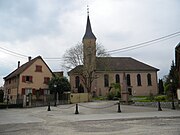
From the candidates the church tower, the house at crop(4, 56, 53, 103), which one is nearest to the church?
the church tower

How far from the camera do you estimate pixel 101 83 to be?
63.9 metres

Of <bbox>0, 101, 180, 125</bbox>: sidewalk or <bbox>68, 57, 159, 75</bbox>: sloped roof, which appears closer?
<bbox>0, 101, 180, 125</bbox>: sidewalk

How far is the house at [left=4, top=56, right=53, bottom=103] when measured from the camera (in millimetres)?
45000

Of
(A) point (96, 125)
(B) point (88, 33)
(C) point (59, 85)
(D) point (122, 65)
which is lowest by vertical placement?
(A) point (96, 125)

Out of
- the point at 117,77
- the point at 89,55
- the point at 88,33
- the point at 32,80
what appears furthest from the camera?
the point at 117,77

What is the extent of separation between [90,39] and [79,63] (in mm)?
12021

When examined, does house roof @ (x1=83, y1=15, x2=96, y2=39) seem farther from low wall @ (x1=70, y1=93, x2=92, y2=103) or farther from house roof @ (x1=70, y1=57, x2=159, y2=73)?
low wall @ (x1=70, y1=93, x2=92, y2=103)

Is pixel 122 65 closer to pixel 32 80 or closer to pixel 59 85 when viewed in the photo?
pixel 59 85

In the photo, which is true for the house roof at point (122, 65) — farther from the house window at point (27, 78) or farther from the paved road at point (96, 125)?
the paved road at point (96, 125)

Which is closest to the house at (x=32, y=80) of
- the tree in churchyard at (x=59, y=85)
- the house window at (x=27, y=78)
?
the house window at (x=27, y=78)

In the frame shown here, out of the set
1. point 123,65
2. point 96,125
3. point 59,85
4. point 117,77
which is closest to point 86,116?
point 96,125

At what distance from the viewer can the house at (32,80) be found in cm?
→ 4500

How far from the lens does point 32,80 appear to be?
1831 inches

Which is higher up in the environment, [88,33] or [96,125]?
[88,33]
